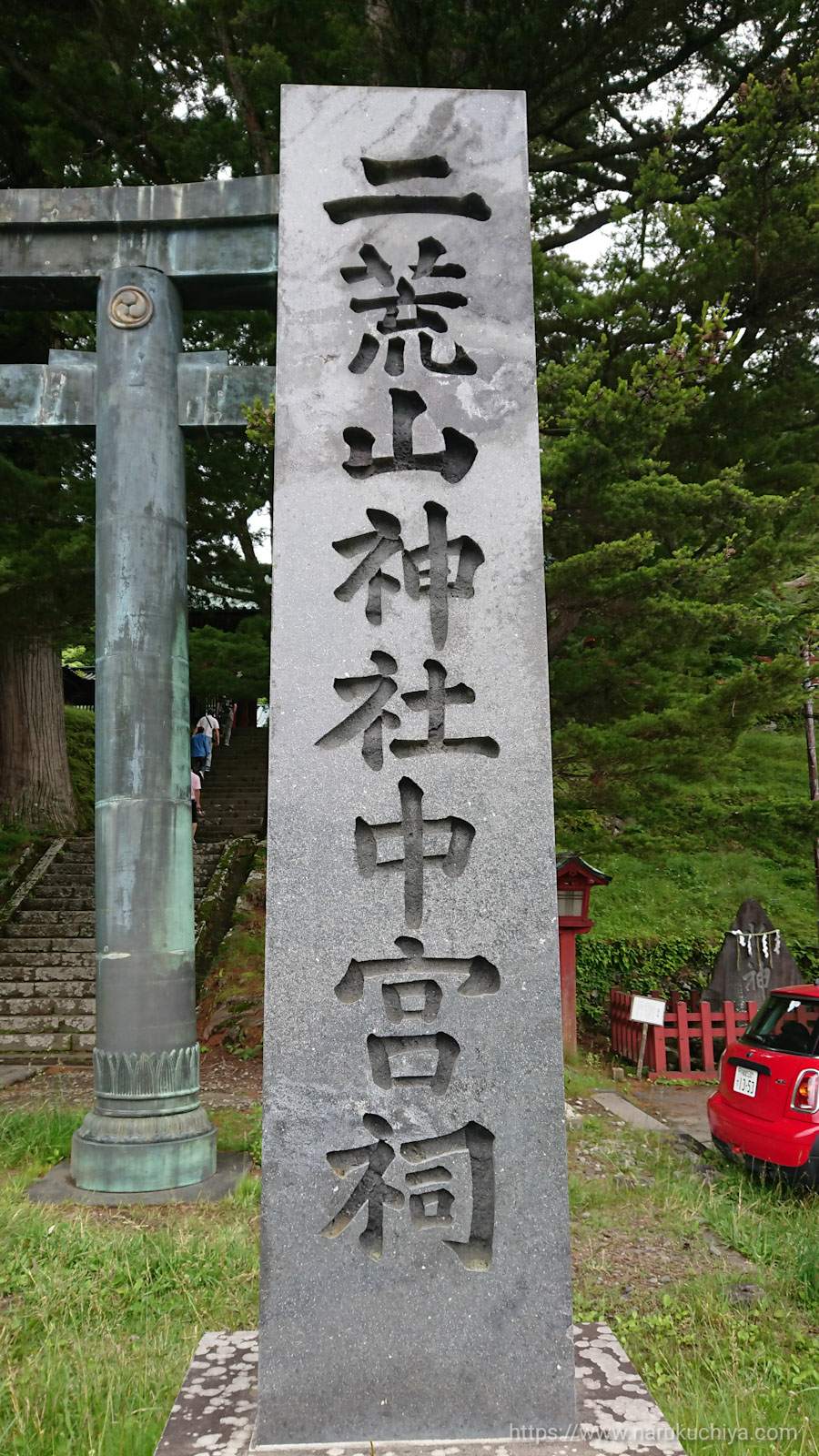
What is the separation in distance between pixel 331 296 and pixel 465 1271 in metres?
2.68

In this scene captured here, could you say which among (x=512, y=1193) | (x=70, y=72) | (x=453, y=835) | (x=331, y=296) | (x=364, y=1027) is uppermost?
(x=70, y=72)

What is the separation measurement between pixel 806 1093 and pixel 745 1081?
1.75ft

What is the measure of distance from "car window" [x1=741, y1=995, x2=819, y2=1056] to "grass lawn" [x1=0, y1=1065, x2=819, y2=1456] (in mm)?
874

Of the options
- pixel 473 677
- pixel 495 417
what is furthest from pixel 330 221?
pixel 473 677

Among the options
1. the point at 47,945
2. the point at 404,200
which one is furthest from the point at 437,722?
the point at 47,945

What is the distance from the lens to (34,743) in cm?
1369

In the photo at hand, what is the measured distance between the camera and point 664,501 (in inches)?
280

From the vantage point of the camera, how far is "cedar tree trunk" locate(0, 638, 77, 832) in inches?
531

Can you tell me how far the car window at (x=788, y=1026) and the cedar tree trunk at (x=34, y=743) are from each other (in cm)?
1008

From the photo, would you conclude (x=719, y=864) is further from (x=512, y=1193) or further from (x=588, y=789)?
(x=512, y=1193)

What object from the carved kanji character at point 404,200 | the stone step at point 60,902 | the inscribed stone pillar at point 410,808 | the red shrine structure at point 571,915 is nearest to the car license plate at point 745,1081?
the red shrine structure at point 571,915

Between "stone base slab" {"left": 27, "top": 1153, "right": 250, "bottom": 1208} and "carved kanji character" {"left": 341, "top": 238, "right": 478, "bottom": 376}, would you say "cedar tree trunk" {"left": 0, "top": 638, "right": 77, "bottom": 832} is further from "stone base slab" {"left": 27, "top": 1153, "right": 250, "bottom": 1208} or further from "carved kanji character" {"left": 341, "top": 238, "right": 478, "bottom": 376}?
"carved kanji character" {"left": 341, "top": 238, "right": 478, "bottom": 376}

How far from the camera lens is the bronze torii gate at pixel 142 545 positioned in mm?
5434

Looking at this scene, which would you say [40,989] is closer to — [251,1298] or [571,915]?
[571,915]
